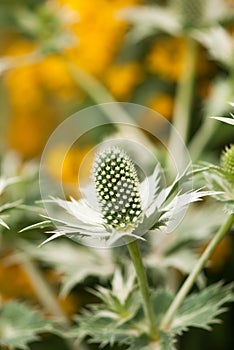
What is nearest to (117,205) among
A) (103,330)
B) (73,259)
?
(103,330)

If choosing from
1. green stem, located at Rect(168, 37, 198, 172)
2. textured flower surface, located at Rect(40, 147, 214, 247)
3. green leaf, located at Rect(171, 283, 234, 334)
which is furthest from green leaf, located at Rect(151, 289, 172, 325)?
green stem, located at Rect(168, 37, 198, 172)

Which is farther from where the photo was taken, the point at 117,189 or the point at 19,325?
the point at 19,325

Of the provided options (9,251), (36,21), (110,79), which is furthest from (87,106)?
(9,251)

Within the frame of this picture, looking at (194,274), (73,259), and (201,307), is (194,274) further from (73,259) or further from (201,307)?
(73,259)

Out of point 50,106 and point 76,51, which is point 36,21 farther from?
point 50,106

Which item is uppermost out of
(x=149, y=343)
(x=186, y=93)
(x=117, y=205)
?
(x=186, y=93)

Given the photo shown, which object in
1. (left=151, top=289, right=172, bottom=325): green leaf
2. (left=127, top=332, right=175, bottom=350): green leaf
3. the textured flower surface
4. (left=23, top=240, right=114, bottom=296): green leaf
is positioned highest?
the textured flower surface

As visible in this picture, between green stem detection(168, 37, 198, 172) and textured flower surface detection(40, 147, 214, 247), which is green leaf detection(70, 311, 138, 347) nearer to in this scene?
textured flower surface detection(40, 147, 214, 247)
